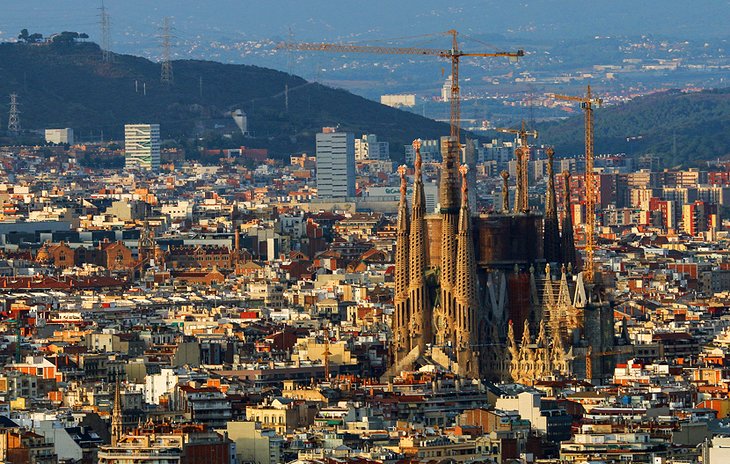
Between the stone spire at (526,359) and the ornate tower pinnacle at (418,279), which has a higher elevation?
the ornate tower pinnacle at (418,279)

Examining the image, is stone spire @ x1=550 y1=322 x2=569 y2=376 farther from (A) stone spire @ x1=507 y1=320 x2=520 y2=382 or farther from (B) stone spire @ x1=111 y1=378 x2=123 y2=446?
(B) stone spire @ x1=111 y1=378 x2=123 y2=446

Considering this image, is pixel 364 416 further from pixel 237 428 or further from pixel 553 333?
pixel 553 333

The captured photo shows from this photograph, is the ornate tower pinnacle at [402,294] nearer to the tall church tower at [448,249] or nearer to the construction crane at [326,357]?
the tall church tower at [448,249]

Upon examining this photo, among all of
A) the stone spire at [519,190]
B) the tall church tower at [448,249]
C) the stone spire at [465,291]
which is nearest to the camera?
the stone spire at [465,291]

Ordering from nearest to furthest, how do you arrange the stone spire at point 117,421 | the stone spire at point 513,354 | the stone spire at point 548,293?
the stone spire at point 117,421 < the stone spire at point 513,354 < the stone spire at point 548,293

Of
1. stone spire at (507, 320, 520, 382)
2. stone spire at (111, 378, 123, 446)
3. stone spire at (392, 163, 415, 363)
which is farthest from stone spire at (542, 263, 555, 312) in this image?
stone spire at (111, 378, 123, 446)

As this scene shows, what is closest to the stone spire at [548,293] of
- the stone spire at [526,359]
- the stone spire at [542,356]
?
the stone spire at [526,359]

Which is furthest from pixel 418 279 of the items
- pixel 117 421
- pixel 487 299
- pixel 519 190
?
pixel 117 421
